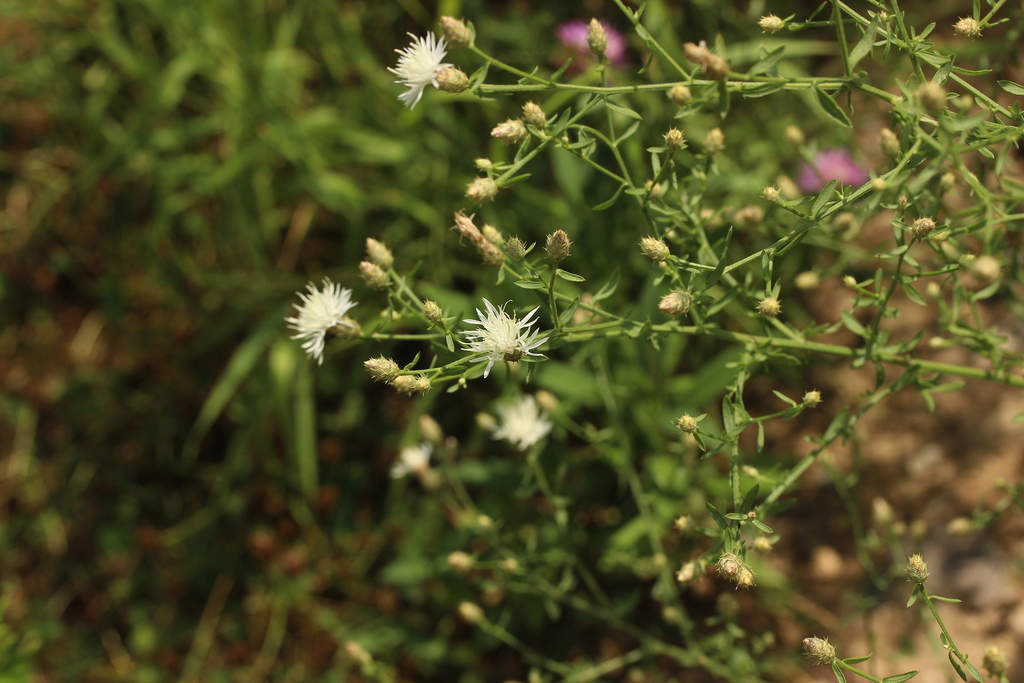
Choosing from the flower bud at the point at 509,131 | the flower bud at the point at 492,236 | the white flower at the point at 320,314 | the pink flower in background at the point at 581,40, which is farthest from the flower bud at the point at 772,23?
the pink flower in background at the point at 581,40

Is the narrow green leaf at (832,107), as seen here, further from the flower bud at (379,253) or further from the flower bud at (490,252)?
the flower bud at (379,253)

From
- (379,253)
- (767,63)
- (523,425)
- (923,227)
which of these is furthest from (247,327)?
(923,227)

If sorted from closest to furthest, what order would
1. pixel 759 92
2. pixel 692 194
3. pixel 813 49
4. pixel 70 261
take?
pixel 759 92 → pixel 692 194 → pixel 813 49 → pixel 70 261

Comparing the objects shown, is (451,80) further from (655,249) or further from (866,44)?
(866,44)

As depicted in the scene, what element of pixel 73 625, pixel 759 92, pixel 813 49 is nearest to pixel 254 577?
pixel 73 625

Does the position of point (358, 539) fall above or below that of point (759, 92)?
below

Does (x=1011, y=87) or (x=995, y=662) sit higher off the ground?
(x=1011, y=87)

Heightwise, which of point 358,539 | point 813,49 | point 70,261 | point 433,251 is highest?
point 813,49

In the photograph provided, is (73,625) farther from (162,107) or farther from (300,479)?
(162,107)
